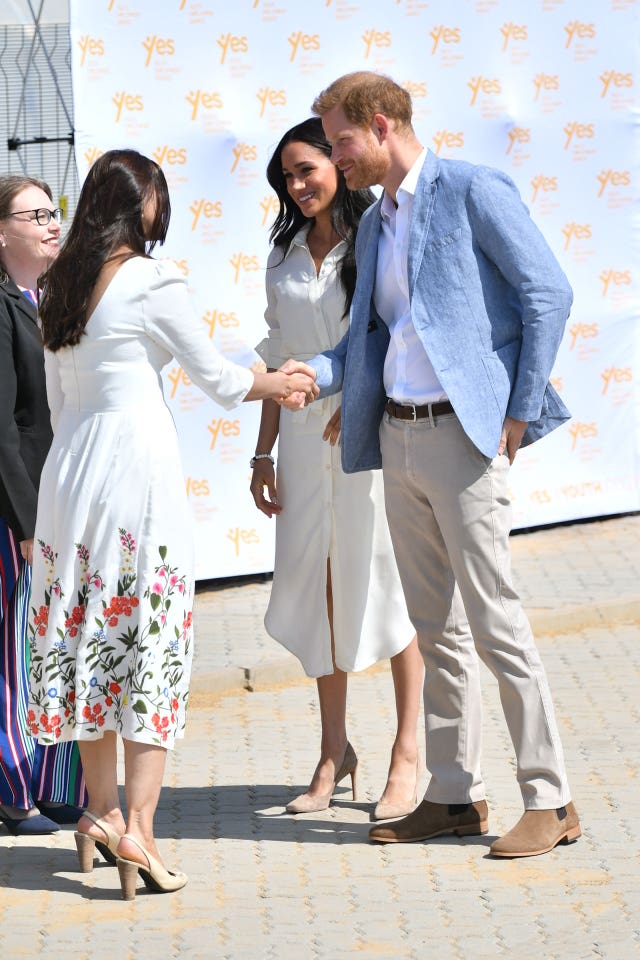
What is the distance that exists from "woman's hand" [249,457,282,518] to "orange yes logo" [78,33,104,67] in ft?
10.3

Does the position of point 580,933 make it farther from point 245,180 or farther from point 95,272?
point 245,180

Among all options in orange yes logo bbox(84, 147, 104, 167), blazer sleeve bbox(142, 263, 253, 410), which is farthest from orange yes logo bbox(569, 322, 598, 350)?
blazer sleeve bbox(142, 263, 253, 410)

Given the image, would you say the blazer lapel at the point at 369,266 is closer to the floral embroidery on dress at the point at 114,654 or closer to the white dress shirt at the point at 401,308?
the white dress shirt at the point at 401,308

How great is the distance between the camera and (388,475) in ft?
14.5

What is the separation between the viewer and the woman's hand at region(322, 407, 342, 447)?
4723 mm

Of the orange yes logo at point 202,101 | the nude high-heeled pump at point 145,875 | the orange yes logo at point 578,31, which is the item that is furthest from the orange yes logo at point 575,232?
the nude high-heeled pump at point 145,875

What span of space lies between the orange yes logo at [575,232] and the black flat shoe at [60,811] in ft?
16.7

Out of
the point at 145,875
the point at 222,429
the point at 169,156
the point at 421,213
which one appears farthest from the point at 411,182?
the point at 222,429

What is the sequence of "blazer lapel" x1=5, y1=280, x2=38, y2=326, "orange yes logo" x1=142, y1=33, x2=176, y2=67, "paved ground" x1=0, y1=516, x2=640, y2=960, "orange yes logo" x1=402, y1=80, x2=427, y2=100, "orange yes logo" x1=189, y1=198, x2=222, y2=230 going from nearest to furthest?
1. "paved ground" x1=0, y1=516, x2=640, y2=960
2. "blazer lapel" x1=5, y1=280, x2=38, y2=326
3. "orange yes logo" x1=142, y1=33, x2=176, y2=67
4. "orange yes logo" x1=189, y1=198, x2=222, y2=230
5. "orange yes logo" x1=402, y1=80, x2=427, y2=100

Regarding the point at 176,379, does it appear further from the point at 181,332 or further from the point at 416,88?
the point at 181,332

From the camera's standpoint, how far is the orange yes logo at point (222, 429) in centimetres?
786

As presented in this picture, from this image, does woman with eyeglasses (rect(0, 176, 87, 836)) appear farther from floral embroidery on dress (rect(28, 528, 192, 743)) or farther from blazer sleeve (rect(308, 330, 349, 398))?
blazer sleeve (rect(308, 330, 349, 398))

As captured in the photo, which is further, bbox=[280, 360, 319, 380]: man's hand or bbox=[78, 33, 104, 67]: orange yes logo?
bbox=[78, 33, 104, 67]: orange yes logo

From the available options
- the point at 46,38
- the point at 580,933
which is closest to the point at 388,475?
the point at 580,933
